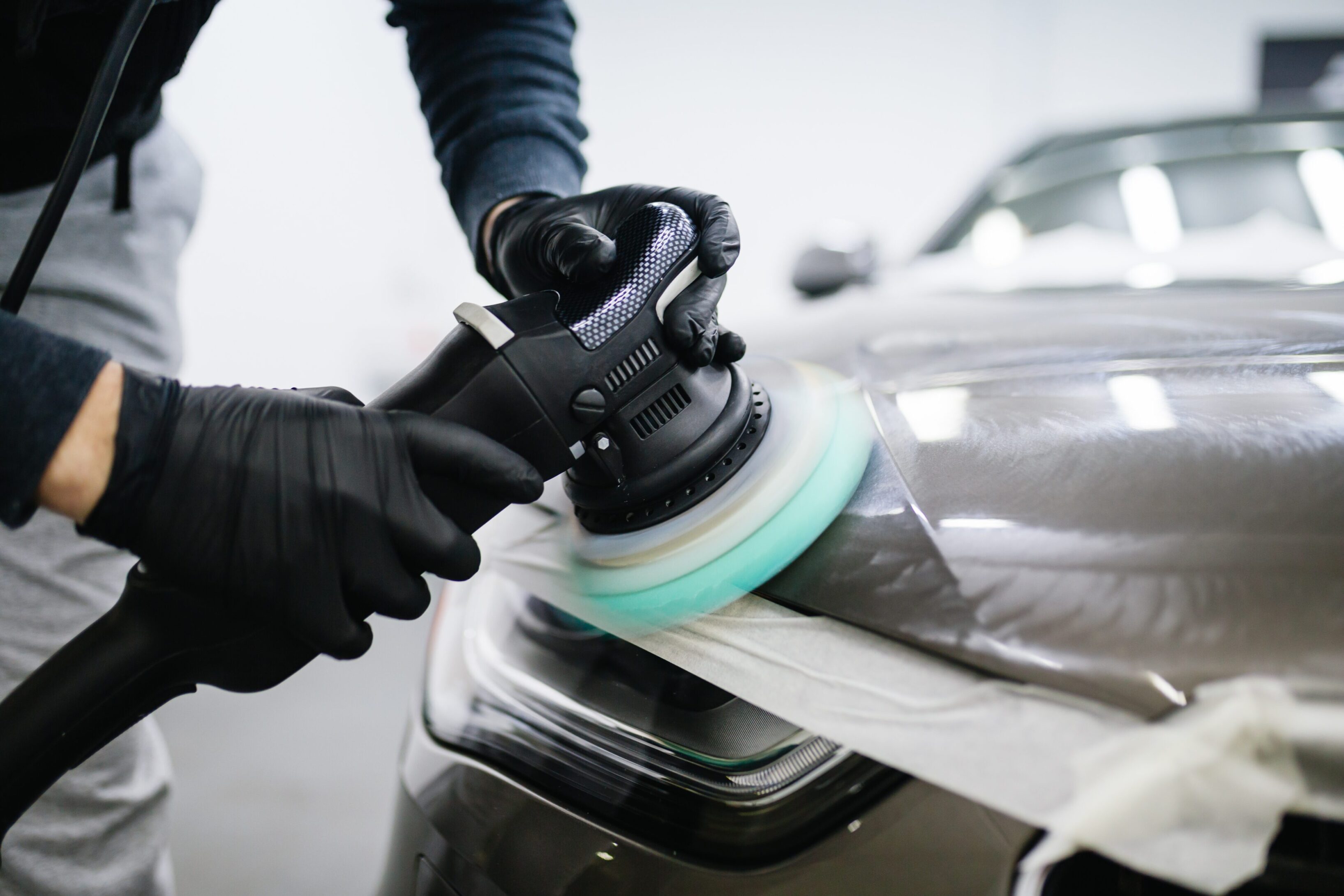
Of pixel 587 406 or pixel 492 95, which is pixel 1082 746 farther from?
pixel 492 95

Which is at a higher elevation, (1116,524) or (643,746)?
(1116,524)

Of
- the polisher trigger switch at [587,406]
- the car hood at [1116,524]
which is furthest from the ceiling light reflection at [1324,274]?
the polisher trigger switch at [587,406]

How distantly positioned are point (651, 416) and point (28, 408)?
386 mm

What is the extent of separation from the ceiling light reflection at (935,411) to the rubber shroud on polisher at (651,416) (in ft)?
0.42

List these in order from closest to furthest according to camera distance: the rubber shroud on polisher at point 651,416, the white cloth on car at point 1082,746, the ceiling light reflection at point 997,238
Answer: the white cloth on car at point 1082,746 < the rubber shroud on polisher at point 651,416 < the ceiling light reflection at point 997,238

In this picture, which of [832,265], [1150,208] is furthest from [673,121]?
[1150,208]

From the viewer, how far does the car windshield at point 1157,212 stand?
1442mm

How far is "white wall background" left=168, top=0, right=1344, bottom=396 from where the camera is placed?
1527 mm

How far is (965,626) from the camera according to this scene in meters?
0.49

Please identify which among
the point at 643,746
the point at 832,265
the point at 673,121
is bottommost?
the point at 673,121

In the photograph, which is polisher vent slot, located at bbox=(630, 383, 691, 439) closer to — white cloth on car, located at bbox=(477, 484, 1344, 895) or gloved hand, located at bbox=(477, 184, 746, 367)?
gloved hand, located at bbox=(477, 184, 746, 367)

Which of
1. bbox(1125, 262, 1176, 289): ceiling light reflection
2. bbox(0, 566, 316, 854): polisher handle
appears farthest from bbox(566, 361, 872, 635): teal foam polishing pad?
bbox(1125, 262, 1176, 289): ceiling light reflection

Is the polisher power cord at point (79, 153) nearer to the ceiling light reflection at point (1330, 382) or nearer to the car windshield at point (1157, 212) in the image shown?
the ceiling light reflection at point (1330, 382)

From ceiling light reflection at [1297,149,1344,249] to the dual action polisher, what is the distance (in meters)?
1.35
